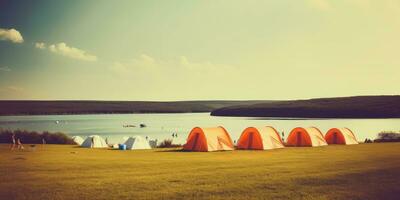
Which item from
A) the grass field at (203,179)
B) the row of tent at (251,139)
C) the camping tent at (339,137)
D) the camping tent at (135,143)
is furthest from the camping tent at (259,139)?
the grass field at (203,179)

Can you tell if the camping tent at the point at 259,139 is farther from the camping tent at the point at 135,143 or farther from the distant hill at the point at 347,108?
the distant hill at the point at 347,108

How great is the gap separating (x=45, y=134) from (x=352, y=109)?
135 m

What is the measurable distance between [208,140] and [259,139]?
441 centimetres

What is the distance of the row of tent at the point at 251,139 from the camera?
3591 cm

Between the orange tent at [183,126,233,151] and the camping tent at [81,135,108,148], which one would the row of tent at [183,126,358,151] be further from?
the camping tent at [81,135,108,148]

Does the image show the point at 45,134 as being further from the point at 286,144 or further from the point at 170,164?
the point at 170,164

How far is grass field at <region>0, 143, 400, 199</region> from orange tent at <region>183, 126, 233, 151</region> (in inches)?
343

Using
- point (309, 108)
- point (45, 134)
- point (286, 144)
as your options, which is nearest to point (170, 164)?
point (286, 144)

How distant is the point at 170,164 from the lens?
996 inches

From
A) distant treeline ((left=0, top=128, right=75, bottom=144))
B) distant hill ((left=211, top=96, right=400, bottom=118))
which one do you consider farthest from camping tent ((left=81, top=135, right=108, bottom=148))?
distant hill ((left=211, top=96, right=400, bottom=118))

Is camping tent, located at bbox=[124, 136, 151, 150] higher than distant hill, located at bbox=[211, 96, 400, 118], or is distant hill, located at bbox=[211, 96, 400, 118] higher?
distant hill, located at bbox=[211, 96, 400, 118]

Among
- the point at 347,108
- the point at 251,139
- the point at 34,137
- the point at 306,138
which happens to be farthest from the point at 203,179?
the point at 347,108

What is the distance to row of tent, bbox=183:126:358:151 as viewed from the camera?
35906mm

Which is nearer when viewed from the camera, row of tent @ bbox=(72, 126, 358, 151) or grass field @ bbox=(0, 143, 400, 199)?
grass field @ bbox=(0, 143, 400, 199)
